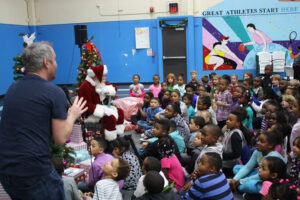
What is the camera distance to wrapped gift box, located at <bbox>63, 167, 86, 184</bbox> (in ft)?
10.8

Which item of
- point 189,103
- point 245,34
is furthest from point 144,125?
point 245,34

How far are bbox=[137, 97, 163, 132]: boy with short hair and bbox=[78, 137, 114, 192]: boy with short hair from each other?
6.27 feet

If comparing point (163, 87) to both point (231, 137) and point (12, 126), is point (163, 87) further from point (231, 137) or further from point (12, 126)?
point (12, 126)

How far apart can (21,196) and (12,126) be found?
1.13ft

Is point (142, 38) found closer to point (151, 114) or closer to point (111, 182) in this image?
point (151, 114)

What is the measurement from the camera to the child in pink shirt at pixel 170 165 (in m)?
3.19

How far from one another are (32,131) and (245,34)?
8.96 metres

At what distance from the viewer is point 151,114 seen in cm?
522

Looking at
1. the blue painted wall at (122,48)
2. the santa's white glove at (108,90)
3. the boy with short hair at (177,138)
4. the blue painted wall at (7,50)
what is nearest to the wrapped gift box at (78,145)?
the santa's white glove at (108,90)

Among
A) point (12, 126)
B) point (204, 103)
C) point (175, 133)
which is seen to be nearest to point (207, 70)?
point (204, 103)

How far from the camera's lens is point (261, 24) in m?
9.48

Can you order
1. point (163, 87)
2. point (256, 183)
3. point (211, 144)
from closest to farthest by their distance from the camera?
point (256, 183)
point (211, 144)
point (163, 87)

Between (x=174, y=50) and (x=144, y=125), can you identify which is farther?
(x=174, y=50)

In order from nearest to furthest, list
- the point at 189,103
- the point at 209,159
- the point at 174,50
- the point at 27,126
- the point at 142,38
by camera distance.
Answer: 1. the point at 27,126
2. the point at 209,159
3. the point at 189,103
4. the point at 174,50
5. the point at 142,38
